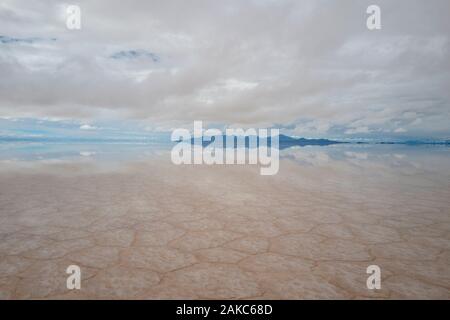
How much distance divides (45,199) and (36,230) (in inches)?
57.3

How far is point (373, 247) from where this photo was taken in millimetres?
2459

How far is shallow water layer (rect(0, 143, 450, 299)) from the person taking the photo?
181 centimetres

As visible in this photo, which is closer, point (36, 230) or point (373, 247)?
point (373, 247)

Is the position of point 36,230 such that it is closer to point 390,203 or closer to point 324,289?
point 324,289

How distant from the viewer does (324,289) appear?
1793 mm

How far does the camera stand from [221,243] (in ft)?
8.21

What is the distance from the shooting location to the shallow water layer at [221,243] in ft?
5.93
